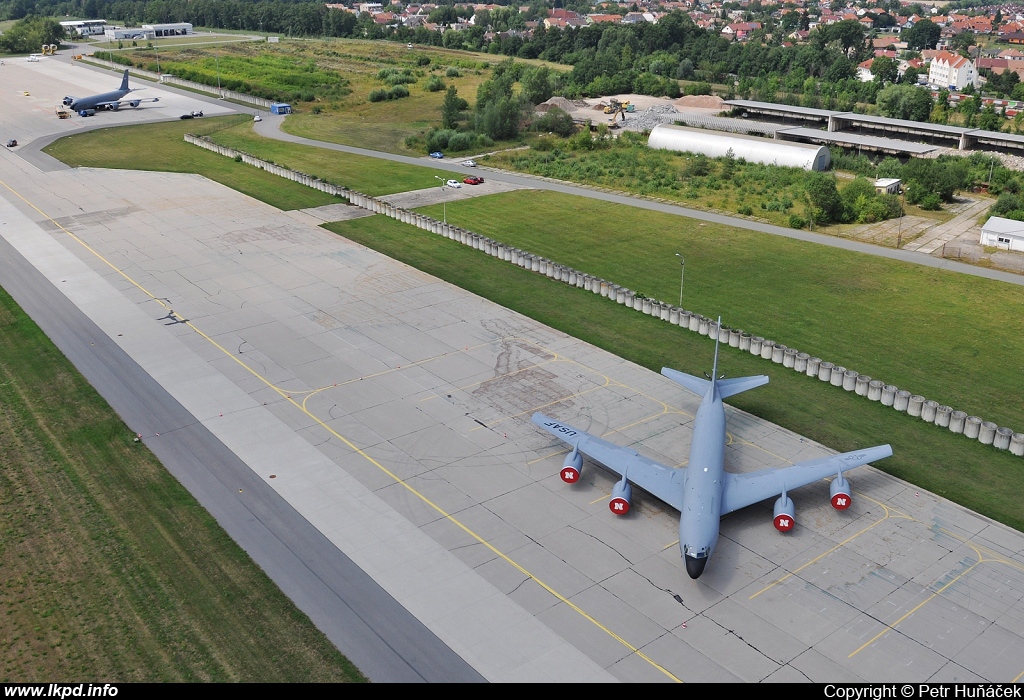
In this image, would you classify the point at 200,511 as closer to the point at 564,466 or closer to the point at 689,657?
the point at 564,466

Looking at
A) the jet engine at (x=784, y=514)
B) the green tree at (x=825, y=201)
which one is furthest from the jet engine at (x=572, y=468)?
the green tree at (x=825, y=201)

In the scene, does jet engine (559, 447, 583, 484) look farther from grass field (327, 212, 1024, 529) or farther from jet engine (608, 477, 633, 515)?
grass field (327, 212, 1024, 529)

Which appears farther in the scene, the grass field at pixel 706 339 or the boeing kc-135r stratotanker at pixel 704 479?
the grass field at pixel 706 339

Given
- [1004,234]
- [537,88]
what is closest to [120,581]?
[1004,234]

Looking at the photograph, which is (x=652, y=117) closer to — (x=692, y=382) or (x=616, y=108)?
(x=616, y=108)

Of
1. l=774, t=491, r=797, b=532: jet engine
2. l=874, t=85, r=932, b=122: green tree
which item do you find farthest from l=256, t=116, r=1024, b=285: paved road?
Answer: l=874, t=85, r=932, b=122: green tree

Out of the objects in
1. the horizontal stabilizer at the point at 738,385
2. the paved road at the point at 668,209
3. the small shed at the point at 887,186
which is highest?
the small shed at the point at 887,186

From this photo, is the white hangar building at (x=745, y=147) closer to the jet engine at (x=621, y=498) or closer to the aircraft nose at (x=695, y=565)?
the jet engine at (x=621, y=498)

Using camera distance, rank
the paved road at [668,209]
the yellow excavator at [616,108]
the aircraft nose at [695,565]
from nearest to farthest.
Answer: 1. the aircraft nose at [695,565]
2. the paved road at [668,209]
3. the yellow excavator at [616,108]
